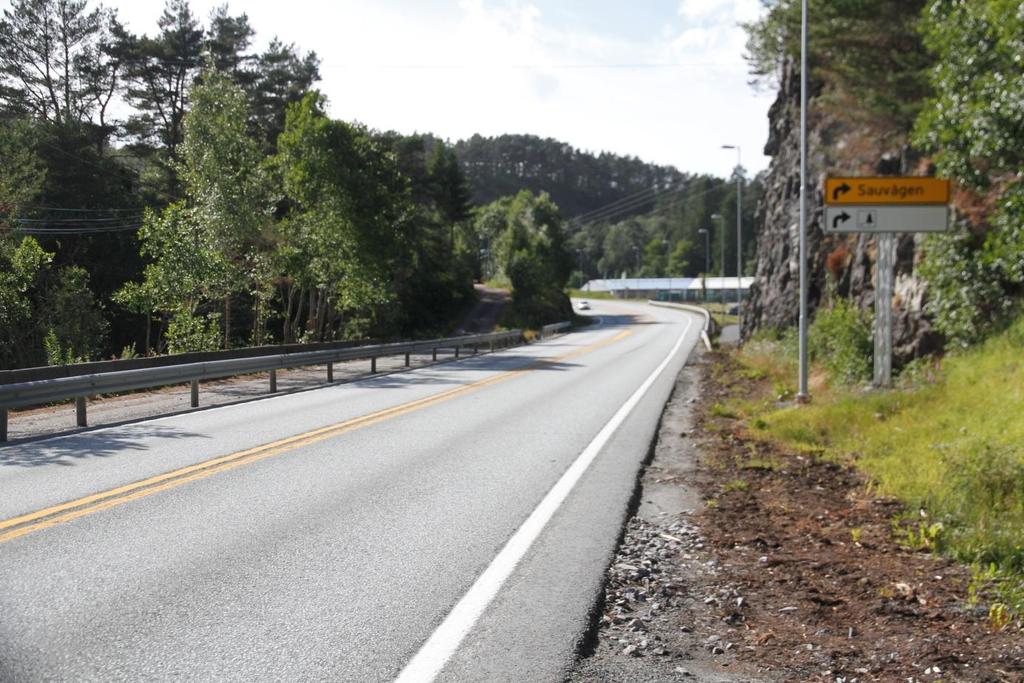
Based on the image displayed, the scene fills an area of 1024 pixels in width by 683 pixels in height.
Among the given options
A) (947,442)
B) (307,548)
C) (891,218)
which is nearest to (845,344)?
(891,218)

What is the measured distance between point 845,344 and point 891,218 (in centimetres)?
425

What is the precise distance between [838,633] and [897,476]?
4081mm

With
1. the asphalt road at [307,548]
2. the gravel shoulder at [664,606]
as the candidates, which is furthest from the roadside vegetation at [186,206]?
the gravel shoulder at [664,606]

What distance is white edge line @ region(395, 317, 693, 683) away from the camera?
416cm

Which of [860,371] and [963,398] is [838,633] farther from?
[860,371]

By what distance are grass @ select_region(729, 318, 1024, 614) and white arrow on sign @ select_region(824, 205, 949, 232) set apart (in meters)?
1.86

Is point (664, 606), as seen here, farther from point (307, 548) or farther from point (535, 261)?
point (535, 261)

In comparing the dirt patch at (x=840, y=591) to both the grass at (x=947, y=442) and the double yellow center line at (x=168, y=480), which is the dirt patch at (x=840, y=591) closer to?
the grass at (x=947, y=442)

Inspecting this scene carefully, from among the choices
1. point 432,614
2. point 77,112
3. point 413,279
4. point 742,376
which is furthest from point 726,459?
point 413,279

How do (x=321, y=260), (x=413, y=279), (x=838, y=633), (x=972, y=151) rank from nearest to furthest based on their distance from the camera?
(x=838, y=633) → (x=972, y=151) → (x=321, y=260) → (x=413, y=279)

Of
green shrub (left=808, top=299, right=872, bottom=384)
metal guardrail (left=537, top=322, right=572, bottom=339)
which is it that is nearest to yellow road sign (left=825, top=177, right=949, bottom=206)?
green shrub (left=808, top=299, right=872, bottom=384)

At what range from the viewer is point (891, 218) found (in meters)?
13.0

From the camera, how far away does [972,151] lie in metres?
12.7

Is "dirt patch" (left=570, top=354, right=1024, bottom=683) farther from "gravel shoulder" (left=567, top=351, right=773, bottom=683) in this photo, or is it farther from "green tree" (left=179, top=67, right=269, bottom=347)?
"green tree" (left=179, top=67, right=269, bottom=347)
